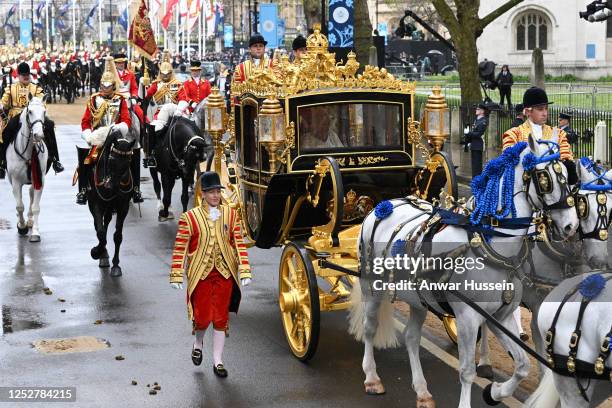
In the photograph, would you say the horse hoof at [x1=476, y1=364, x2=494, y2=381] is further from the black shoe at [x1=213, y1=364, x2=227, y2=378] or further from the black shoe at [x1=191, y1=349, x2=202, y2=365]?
the black shoe at [x1=191, y1=349, x2=202, y2=365]

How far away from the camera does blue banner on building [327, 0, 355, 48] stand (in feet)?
86.8

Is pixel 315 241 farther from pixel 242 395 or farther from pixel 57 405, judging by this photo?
pixel 57 405

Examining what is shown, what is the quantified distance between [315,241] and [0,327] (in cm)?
363

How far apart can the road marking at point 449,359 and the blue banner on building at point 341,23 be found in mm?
16460

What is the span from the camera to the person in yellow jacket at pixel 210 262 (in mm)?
9422

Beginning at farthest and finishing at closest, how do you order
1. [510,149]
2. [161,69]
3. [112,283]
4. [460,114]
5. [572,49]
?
[572,49]
[460,114]
[161,69]
[112,283]
[510,149]

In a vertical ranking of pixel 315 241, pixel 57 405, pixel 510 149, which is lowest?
pixel 57 405

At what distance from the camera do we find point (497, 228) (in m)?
7.55

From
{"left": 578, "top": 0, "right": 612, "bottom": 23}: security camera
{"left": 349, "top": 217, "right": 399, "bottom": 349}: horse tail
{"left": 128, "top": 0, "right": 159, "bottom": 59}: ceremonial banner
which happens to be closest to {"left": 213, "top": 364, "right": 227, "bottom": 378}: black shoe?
{"left": 349, "top": 217, "right": 399, "bottom": 349}: horse tail

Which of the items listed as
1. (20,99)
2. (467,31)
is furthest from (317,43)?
(467,31)

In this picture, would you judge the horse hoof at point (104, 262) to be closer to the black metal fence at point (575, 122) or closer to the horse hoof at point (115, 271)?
the horse hoof at point (115, 271)

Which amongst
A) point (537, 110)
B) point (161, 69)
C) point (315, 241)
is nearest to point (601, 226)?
point (537, 110)

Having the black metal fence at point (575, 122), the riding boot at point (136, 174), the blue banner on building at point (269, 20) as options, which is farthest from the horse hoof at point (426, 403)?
the blue banner on building at point (269, 20)

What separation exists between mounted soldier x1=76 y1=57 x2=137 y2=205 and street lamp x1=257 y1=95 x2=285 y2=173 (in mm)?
4138
